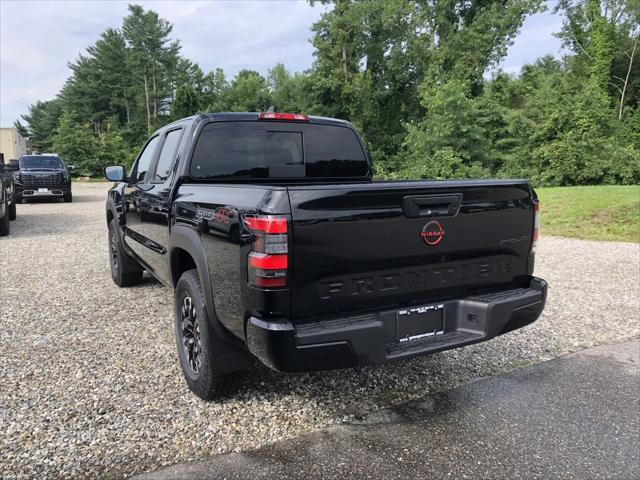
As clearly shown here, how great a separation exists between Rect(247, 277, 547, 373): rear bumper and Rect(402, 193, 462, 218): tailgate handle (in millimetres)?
521

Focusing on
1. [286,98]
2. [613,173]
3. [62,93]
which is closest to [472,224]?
[613,173]

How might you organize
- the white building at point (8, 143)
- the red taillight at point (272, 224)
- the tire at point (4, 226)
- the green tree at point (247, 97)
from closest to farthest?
the red taillight at point (272, 224) → the tire at point (4, 226) → the white building at point (8, 143) → the green tree at point (247, 97)

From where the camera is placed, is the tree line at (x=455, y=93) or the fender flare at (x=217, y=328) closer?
the fender flare at (x=217, y=328)

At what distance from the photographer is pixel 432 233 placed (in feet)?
8.74

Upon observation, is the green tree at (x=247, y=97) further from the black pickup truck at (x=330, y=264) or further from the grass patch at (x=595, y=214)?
the black pickup truck at (x=330, y=264)

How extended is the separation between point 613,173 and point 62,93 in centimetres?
6683

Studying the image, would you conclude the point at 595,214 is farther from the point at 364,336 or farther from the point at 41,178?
the point at 41,178

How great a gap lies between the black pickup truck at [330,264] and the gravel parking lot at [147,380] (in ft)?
1.09

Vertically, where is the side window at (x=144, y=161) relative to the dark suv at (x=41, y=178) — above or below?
above

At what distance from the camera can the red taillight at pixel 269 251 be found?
2.28 meters

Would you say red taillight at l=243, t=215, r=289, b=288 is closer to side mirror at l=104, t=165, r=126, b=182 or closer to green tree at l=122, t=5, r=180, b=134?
side mirror at l=104, t=165, r=126, b=182

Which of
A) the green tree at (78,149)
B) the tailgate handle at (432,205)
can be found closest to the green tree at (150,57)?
the green tree at (78,149)

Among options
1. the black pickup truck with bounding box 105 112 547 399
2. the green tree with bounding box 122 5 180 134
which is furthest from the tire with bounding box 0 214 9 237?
the green tree with bounding box 122 5 180 134

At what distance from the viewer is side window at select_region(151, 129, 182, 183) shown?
3881 mm
